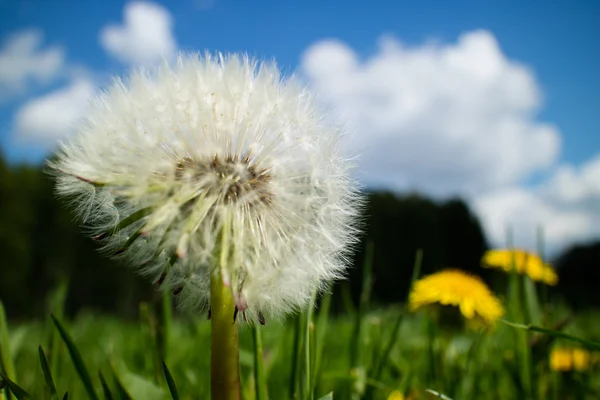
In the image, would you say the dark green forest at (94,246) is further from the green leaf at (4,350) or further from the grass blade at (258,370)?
the grass blade at (258,370)

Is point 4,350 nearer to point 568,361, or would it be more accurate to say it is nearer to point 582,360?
point 568,361

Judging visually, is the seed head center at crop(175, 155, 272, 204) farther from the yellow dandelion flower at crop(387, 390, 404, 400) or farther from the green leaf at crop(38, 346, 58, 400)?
the yellow dandelion flower at crop(387, 390, 404, 400)

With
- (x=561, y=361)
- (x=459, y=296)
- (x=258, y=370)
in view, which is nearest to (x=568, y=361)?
(x=561, y=361)

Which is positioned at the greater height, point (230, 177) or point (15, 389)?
point (230, 177)

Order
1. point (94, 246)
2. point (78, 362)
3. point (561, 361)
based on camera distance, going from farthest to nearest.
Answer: point (94, 246) → point (561, 361) → point (78, 362)

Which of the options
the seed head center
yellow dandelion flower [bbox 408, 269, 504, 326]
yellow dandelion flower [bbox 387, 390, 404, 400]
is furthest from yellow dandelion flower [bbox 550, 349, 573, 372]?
the seed head center

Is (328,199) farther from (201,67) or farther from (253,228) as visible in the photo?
(201,67)

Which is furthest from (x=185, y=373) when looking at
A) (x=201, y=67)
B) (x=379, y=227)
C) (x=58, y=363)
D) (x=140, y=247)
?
(x=379, y=227)
